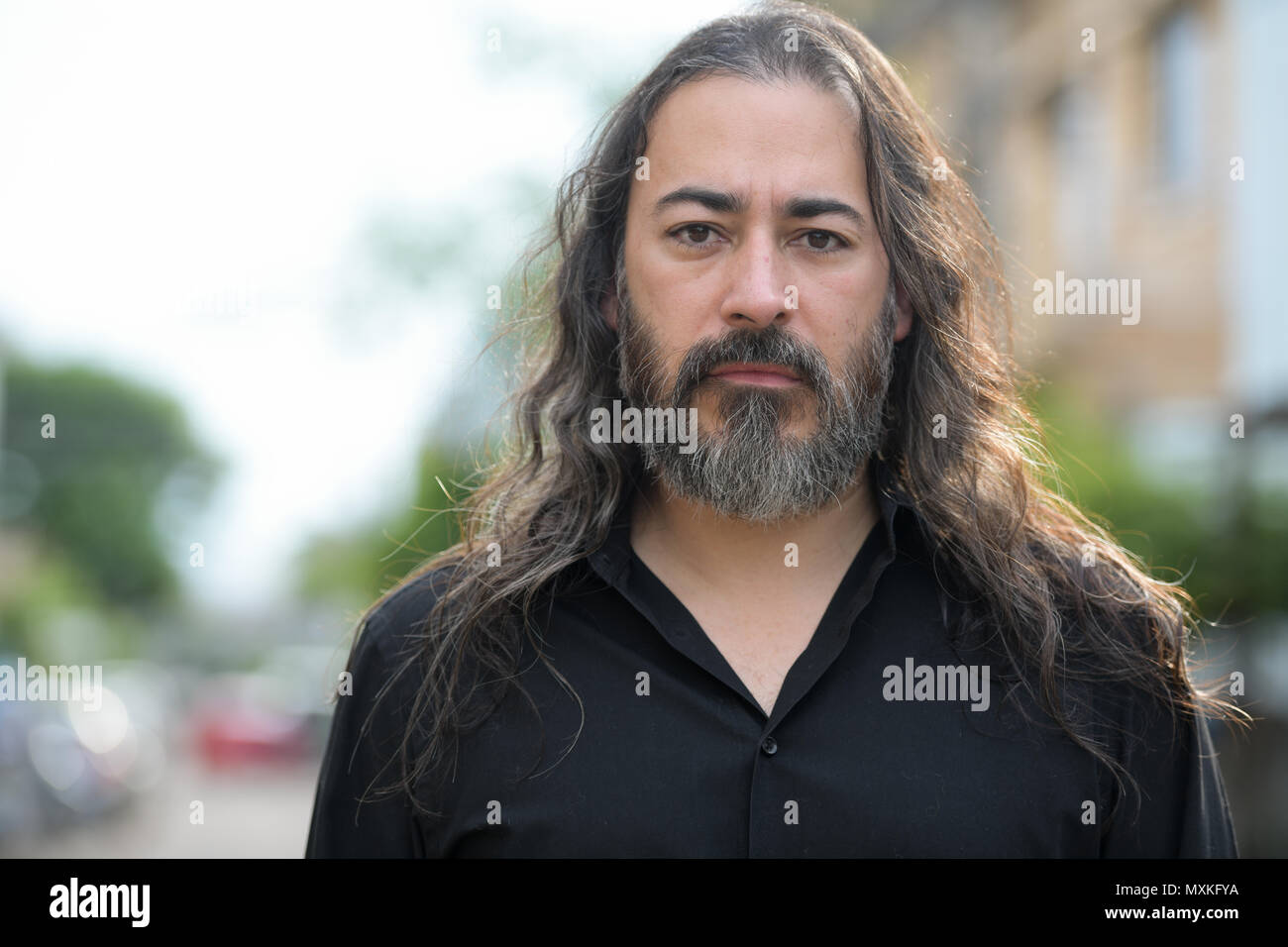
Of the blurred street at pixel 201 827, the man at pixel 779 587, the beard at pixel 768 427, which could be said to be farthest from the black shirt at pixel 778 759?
the blurred street at pixel 201 827

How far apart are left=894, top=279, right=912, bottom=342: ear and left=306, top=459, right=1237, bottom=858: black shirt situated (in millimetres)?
502

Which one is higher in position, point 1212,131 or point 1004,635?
point 1212,131

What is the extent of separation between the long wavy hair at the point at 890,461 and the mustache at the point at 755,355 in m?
0.33

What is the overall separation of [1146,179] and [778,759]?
45.0ft

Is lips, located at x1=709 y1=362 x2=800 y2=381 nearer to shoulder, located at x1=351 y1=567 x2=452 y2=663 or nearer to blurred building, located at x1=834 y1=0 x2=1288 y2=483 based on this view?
shoulder, located at x1=351 y1=567 x2=452 y2=663

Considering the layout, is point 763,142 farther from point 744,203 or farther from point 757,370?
point 757,370

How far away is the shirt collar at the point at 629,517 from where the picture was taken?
8.66 feet

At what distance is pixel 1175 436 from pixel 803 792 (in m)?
12.3

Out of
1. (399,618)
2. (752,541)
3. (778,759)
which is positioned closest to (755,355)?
(752,541)

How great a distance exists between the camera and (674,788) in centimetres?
233

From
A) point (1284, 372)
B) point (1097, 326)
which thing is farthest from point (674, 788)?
point (1097, 326)

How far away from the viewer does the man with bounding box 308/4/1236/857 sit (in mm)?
2355

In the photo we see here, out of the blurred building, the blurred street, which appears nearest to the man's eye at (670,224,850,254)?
the blurred building
